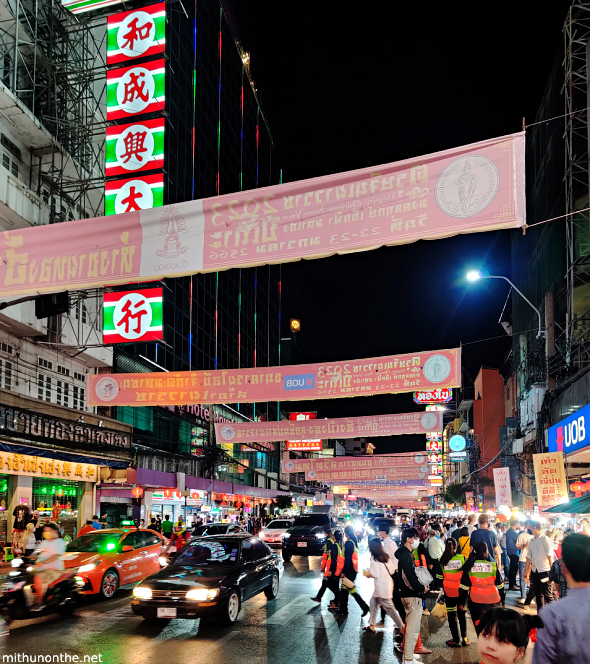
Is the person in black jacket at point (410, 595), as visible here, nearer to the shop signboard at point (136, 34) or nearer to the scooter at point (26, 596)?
the scooter at point (26, 596)

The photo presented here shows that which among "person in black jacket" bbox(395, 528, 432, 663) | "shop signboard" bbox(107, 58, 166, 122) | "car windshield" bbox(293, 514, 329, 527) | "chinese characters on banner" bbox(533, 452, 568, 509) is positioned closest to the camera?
"person in black jacket" bbox(395, 528, 432, 663)

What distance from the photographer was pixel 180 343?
5484cm

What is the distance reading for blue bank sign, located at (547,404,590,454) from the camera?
14.6m

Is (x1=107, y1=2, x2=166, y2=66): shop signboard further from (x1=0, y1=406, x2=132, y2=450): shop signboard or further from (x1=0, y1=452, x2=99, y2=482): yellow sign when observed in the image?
(x1=0, y1=452, x2=99, y2=482): yellow sign

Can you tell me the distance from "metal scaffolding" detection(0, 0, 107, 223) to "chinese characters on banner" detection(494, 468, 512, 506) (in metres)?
19.1

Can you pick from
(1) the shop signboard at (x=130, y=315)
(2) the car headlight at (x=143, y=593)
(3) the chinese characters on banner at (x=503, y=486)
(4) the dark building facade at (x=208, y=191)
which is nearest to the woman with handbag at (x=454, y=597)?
(2) the car headlight at (x=143, y=593)

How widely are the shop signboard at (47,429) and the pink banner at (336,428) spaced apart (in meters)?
5.36

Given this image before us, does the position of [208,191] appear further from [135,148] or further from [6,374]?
[6,374]

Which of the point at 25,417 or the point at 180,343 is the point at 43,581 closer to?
the point at 25,417

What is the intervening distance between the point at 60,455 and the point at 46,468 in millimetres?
1909

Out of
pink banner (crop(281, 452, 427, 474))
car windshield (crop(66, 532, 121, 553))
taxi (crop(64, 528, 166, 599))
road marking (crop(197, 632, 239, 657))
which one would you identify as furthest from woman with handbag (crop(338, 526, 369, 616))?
pink banner (crop(281, 452, 427, 474))

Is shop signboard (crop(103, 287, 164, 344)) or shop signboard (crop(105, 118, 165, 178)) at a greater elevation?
shop signboard (crop(105, 118, 165, 178))

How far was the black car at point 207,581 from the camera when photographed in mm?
11461

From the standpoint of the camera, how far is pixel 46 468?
26.4 meters
